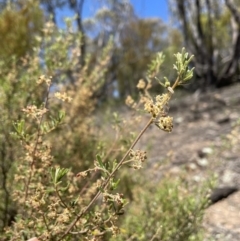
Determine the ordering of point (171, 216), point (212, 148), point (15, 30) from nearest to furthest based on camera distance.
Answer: point (171, 216) < point (212, 148) < point (15, 30)

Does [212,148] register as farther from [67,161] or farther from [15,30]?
[15,30]

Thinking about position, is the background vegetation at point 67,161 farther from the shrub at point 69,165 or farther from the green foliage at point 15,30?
the green foliage at point 15,30

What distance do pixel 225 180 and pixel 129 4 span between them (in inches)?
621

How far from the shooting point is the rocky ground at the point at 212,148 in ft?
11.9

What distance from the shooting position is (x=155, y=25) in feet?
83.2

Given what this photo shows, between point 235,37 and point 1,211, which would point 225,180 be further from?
point 235,37

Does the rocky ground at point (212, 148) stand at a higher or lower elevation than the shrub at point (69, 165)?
lower

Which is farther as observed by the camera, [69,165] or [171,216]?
[69,165]

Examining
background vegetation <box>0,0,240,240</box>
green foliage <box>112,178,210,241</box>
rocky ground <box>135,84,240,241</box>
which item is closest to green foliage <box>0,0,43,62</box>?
rocky ground <box>135,84,240,241</box>

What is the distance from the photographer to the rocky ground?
11.9 feet

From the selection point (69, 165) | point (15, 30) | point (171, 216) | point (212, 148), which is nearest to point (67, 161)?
point (69, 165)

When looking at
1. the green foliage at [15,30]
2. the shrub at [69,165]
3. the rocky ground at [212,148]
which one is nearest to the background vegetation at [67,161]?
the shrub at [69,165]

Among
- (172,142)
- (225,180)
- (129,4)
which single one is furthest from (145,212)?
(129,4)

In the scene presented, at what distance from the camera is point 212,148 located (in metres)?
3.58
